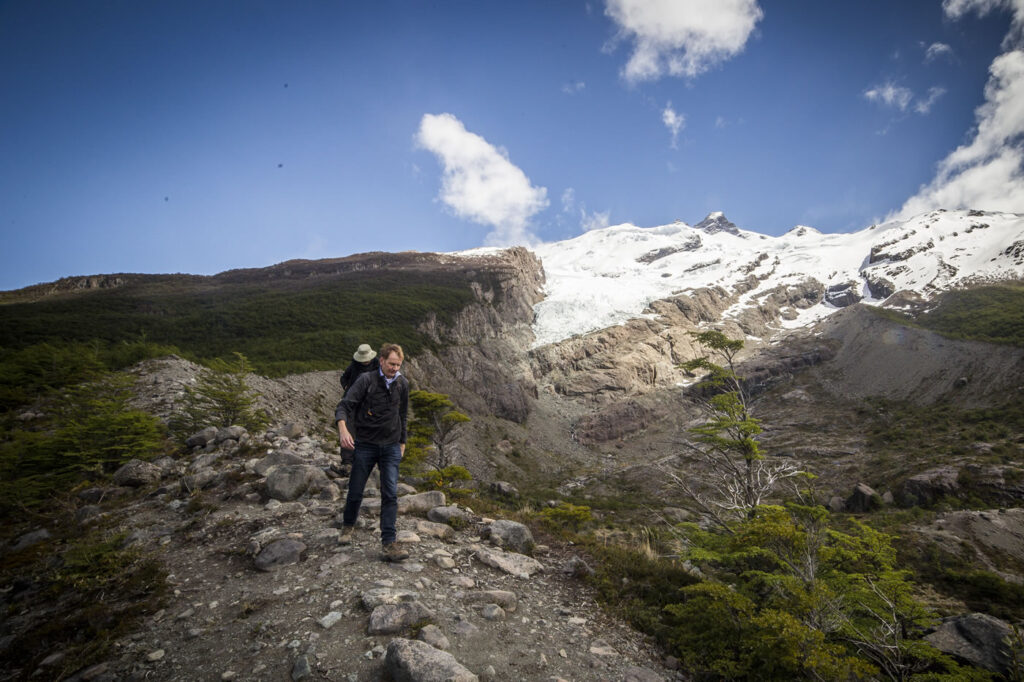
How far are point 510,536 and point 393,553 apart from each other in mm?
2551

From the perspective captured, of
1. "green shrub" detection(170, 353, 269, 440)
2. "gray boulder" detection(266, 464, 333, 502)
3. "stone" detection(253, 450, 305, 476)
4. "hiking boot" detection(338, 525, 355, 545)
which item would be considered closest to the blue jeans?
"hiking boot" detection(338, 525, 355, 545)

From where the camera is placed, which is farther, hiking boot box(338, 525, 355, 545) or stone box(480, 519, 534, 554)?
stone box(480, 519, 534, 554)

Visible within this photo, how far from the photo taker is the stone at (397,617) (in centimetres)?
391

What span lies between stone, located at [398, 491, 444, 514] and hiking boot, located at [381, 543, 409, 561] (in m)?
2.12

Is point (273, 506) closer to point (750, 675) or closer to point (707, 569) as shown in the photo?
point (750, 675)

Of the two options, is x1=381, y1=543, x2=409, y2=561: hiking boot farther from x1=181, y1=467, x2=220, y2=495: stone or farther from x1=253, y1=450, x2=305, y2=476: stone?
x1=181, y1=467, x2=220, y2=495: stone

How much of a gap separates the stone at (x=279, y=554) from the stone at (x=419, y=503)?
2.27 metres

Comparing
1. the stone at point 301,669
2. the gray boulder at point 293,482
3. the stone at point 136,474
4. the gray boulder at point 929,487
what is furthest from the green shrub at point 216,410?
the gray boulder at point 929,487

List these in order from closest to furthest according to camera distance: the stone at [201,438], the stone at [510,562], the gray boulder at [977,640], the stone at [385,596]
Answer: the stone at [385,596] → the stone at [510,562] → the gray boulder at [977,640] → the stone at [201,438]

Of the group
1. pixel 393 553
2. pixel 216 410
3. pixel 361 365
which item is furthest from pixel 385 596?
pixel 216 410

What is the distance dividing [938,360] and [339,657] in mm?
89219

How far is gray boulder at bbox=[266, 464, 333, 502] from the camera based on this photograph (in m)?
7.73

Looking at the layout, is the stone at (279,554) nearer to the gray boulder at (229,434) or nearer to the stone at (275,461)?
the stone at (275,461)

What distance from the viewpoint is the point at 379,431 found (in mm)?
5512
